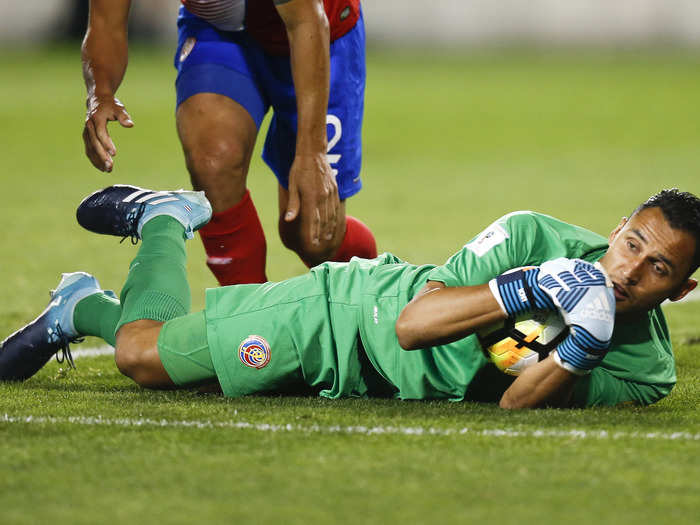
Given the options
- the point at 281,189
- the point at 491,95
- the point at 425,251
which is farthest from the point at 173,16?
the point at 281,189

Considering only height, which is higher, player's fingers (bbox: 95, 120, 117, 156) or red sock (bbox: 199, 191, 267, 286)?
player's fingers (bbox: 95, 120, 117, 156)

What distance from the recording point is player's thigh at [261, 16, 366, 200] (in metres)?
5.13

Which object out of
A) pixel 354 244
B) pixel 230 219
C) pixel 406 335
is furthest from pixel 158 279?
pixel 354 244

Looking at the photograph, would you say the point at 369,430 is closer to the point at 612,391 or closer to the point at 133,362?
the point at 612,391

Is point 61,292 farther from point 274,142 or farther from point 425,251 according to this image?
point 425,251

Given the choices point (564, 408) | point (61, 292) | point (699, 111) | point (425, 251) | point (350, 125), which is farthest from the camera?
point (699, 111)

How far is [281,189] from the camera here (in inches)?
218

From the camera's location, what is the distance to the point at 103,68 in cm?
468

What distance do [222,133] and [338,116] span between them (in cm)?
70

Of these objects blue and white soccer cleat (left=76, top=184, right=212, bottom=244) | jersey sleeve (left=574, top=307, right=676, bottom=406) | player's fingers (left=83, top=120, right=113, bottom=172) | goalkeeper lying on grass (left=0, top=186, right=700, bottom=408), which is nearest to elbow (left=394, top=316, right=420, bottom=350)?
goalkeeper lying on grass (left=0, top=186, right=700, bottom=408)

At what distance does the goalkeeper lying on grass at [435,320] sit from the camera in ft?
11.2

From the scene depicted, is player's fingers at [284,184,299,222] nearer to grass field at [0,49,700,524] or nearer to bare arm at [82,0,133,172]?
bare arm at [82,0,133,172]

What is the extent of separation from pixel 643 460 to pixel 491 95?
18.9 m

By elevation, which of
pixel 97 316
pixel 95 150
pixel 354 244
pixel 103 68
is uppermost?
pixel 103 68
